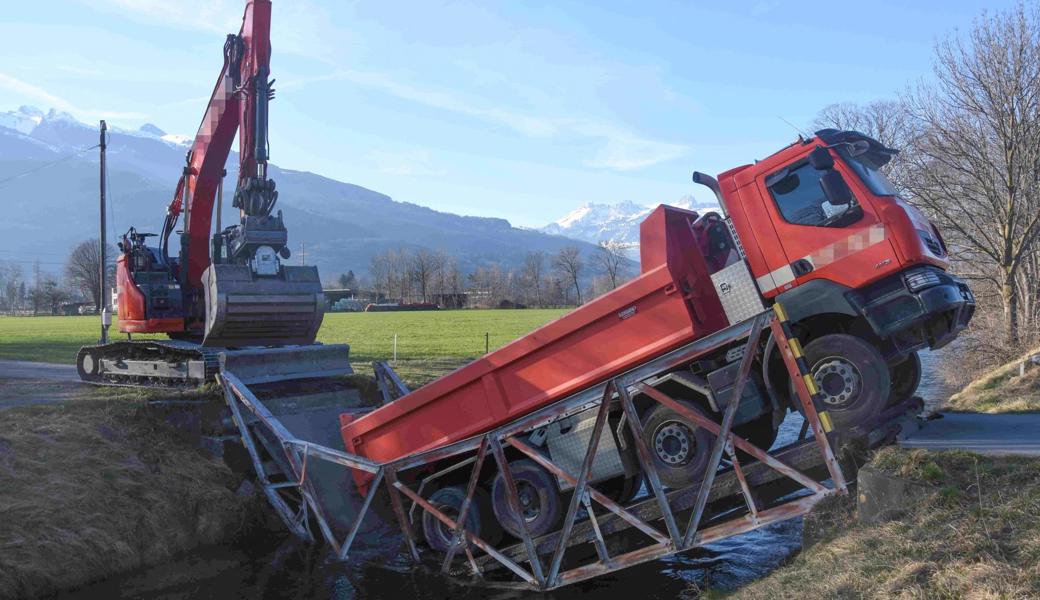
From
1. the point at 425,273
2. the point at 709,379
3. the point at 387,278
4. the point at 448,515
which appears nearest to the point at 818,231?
the point at 709,379

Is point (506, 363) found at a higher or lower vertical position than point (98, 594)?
higher

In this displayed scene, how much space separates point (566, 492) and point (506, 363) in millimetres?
1441

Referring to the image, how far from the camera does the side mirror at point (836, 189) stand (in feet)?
21.6

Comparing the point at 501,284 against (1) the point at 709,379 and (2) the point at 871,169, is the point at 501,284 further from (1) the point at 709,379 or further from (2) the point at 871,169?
(1) the point at 709,379

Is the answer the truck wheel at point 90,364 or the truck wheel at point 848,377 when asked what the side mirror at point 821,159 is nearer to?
the truck wheel at point 848,377

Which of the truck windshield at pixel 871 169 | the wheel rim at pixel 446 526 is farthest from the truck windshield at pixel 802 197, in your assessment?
the wheel rim at pixel 446 526

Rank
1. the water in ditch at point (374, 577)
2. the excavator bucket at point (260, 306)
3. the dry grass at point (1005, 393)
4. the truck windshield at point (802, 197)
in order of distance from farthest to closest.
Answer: the excavator bucket at point (260, 306)
the dry grass at point (1005, 393)
the water in ditch at point (374, 577)
the truck windshield at point (802, 197)

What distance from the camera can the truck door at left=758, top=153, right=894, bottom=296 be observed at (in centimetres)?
648

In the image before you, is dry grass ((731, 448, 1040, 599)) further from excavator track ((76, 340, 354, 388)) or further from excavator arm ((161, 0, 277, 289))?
excavator arm ((161, 0, 277, 289))

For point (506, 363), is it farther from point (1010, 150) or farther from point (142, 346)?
point (1010, 150)

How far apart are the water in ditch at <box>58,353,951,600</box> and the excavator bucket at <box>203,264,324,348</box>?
3861 mm

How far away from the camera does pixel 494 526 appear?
8297 mm

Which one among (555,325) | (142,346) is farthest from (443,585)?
(142,346)

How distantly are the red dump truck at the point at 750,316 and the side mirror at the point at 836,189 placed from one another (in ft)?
0.04
